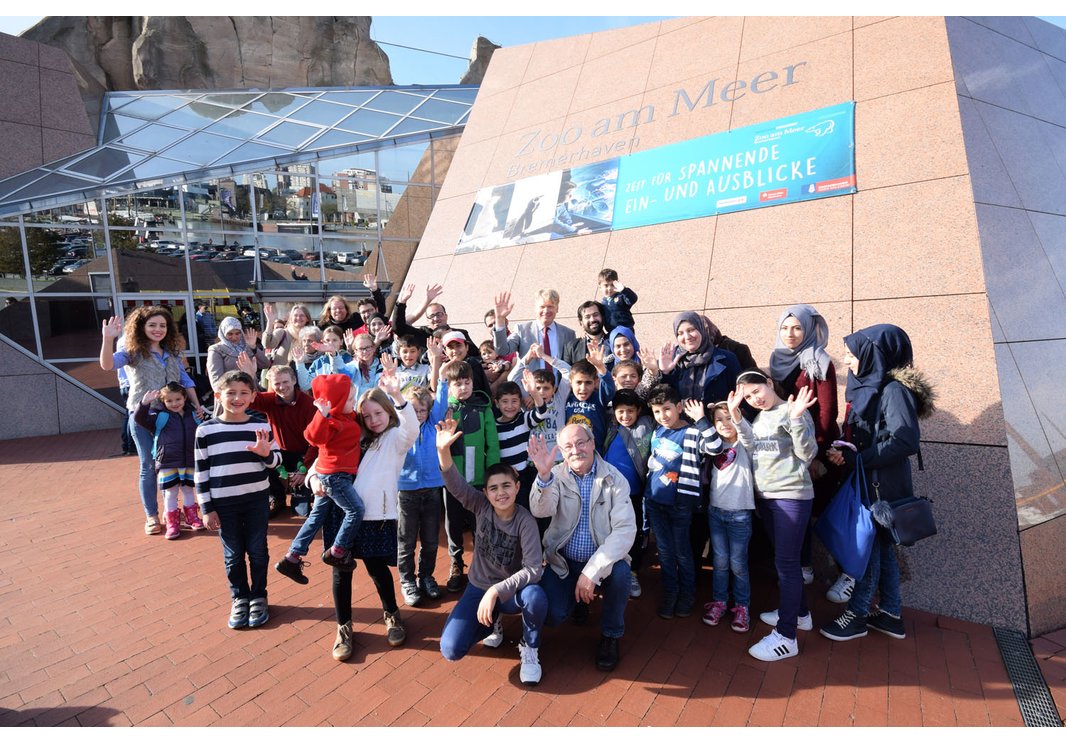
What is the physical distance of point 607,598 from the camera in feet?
10.1

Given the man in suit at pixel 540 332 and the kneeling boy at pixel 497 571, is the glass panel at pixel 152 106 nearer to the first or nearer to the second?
the man in suit at pixel 540 332

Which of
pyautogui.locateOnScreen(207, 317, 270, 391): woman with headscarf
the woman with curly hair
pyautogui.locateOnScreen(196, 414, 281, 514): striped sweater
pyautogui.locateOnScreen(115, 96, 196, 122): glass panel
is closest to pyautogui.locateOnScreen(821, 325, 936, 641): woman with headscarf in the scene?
pyautogui.locateOnScreen(196, 414, 281, 514): striped sweater

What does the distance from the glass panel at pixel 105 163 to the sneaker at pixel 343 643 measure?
11337mm

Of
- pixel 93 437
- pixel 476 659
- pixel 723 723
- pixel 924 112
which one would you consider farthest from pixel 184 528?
pixel 924 112

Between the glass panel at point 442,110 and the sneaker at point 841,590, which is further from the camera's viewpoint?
the glass panel at point 442,110

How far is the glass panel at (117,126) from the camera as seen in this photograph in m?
13.0

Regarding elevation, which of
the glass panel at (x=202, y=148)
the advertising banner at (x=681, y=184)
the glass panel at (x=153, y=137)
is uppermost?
the glass panel at (x=153, y=137)

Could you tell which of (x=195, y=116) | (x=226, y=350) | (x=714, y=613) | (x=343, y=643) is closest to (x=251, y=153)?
(x=195, y=116)

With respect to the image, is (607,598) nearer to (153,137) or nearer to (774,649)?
(774,649)

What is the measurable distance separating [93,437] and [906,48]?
463 inches

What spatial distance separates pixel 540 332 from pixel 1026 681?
372 cm

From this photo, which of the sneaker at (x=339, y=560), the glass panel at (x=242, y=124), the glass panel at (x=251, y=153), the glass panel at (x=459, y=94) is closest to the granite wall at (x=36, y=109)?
the glass panel at (x=242, y=124)

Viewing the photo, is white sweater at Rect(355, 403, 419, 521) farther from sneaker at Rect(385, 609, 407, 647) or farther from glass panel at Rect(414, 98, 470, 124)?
glass panel at Rect(414, 98, 470, 124)

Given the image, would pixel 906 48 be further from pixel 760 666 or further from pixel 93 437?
pixel 93 437
